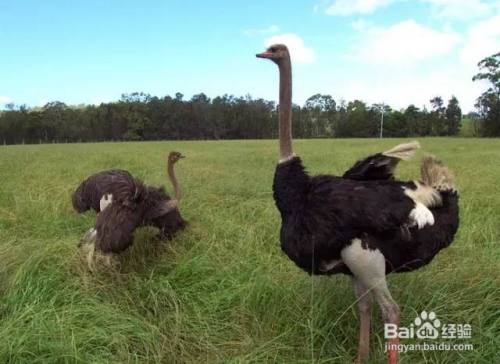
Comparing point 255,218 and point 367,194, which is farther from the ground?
point 367,194

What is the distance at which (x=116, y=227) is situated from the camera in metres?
4.09

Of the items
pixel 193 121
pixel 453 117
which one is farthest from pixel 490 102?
pixel 193 121

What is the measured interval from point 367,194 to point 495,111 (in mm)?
42515

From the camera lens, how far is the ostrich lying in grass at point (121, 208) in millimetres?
4047

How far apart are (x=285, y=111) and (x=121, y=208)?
65.8 inches

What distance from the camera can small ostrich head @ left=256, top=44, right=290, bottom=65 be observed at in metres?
3.36

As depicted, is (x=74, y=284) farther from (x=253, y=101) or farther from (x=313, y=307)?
(x=253, y=101)

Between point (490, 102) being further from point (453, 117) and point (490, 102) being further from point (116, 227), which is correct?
point (116, 227)

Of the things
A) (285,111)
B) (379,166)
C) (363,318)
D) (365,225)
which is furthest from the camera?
(285,111)

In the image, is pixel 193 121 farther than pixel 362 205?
Yes

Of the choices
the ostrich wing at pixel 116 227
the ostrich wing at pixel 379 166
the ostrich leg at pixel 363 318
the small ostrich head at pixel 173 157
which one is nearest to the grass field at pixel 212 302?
the ostrich leg at pixel 363 318

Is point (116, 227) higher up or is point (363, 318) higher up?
point (116, 227)

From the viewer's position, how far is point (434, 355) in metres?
2.83

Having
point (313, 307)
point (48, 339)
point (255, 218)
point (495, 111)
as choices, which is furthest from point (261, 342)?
point (495, 111)
